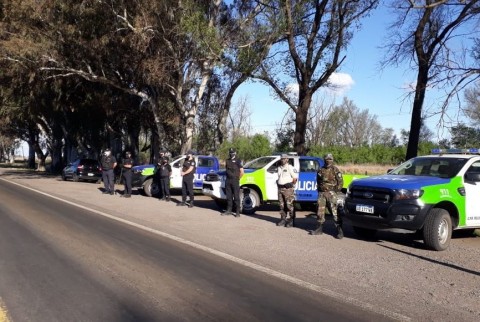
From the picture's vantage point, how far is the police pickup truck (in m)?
9.36

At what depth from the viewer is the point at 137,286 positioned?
6348mm

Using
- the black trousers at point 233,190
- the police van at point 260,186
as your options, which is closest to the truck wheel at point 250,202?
the police van at point 260,186

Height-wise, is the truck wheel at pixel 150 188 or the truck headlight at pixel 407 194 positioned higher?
the truck headlight at pixel 407 194

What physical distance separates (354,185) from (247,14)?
1801cm

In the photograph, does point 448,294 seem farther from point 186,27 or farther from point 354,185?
point 186,27

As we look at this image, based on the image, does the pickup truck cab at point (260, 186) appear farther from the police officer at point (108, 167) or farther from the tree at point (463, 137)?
the police officer at point (108, 167)

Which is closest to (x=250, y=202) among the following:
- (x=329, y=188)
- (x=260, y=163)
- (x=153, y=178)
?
(x=260, y=163)

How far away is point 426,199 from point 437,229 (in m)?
0.59

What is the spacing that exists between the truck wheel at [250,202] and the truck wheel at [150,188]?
6.61 meters

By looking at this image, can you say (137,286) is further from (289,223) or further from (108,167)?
(108,167)

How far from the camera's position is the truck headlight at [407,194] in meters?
9.41

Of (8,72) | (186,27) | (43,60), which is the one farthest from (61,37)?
(186,27)

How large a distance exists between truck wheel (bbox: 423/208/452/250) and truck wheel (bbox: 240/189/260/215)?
6.38 meters

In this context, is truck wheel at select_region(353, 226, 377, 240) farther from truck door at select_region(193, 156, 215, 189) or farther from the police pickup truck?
truck door at select_region(193, 156, 215, 189)
